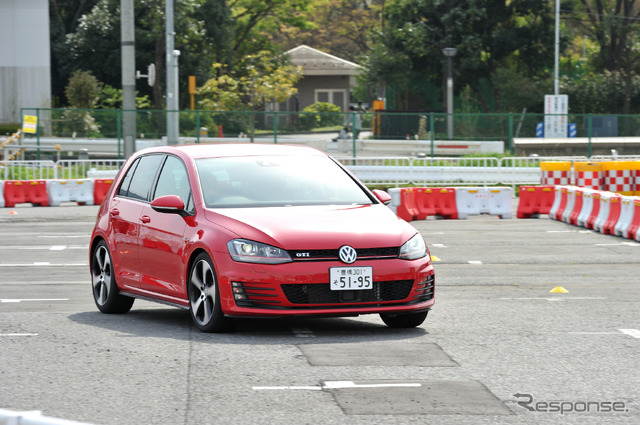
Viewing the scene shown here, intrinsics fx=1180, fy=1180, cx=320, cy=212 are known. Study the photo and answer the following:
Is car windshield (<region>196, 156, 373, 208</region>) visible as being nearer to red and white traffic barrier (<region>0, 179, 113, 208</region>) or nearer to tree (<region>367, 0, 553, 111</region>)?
red and white traffic barrier (<region>0, 179, 113, 208</region>)

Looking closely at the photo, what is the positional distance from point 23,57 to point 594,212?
36658 mm

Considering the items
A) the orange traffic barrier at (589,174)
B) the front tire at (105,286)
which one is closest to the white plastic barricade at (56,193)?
the orange traffic barrier at (589,174)

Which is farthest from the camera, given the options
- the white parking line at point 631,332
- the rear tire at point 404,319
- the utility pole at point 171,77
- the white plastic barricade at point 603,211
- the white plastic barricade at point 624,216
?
the utility pole at point 171,77

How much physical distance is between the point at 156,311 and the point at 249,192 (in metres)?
1.92

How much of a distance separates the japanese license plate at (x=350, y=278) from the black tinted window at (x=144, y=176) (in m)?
2.32

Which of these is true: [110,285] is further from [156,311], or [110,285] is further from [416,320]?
[416,320]

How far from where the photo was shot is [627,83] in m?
53.4

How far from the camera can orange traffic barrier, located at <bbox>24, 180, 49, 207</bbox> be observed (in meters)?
27.5

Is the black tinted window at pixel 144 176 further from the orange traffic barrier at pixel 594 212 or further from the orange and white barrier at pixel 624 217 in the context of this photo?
the orange traffic barrier at pixel 594 212

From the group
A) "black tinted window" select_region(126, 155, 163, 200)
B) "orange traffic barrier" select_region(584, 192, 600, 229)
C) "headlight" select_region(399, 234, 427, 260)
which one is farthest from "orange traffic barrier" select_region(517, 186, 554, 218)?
"headlight" select_region(399, 234, 427, 260)

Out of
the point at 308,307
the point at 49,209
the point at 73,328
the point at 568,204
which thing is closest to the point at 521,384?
the point at 308,307

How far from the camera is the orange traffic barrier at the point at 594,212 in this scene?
2019 cm

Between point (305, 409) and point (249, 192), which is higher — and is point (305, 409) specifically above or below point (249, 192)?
below

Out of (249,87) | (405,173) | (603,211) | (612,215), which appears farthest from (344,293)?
(249,87)
